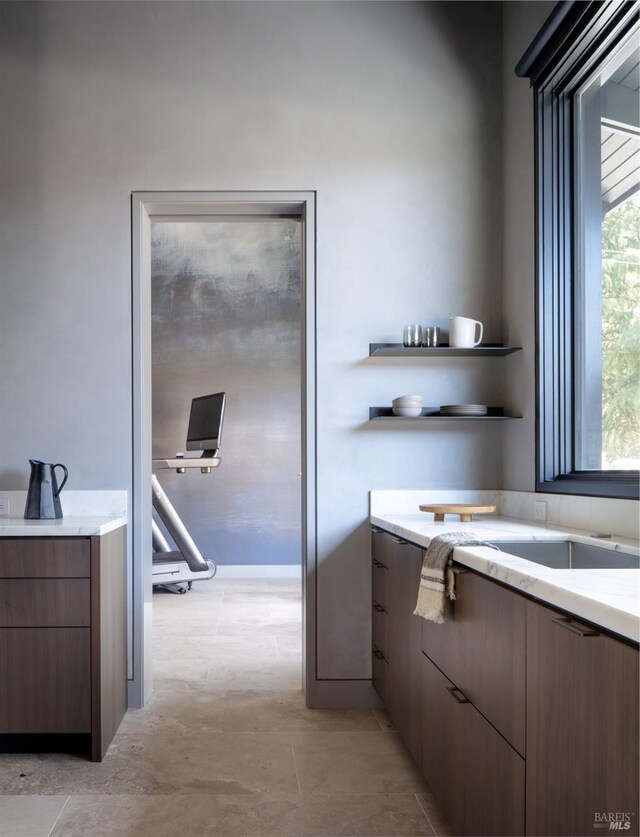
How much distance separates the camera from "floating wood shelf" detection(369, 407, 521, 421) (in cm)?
296

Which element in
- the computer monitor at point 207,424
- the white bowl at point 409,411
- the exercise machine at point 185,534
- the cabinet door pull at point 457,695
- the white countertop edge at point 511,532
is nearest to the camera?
the cabinet door pull at point 457,695

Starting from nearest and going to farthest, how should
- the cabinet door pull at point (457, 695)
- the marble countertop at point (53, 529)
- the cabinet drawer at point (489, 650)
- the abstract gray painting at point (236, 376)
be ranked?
the cabinet drawer at point (489, 650)
the cabinet door pull at point (457, 695)
the marble countertop at point (53, 529)
the abstract gray painting at point (236, 376)

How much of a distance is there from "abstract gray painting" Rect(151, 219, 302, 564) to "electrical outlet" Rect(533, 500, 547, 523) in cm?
394

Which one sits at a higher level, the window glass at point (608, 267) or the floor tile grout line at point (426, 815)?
the window glass at point (608, 267)

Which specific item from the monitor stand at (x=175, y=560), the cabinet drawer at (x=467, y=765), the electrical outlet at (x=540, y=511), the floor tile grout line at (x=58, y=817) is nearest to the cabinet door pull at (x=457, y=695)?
the cabinet drawer at (x=467, y=765)

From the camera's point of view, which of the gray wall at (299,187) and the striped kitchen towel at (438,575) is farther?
the gray wall at (299,187)

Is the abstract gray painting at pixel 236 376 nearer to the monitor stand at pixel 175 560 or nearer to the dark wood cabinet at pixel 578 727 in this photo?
the monitor stand at pixel 175 560

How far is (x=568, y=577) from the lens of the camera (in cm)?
132

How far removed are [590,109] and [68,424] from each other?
2416mm

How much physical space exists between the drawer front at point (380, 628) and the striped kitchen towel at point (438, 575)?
0.86m

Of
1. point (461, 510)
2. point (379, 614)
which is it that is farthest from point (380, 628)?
point (461, 510)

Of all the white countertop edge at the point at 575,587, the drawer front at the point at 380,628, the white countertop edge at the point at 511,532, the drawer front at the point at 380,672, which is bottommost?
the drawer front at the point at 380,672

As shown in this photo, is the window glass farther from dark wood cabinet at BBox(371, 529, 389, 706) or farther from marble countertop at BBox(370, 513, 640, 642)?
dark wood cabinet at BBox(371, 529, 389, 706)

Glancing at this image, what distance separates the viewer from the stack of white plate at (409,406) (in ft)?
9.64
